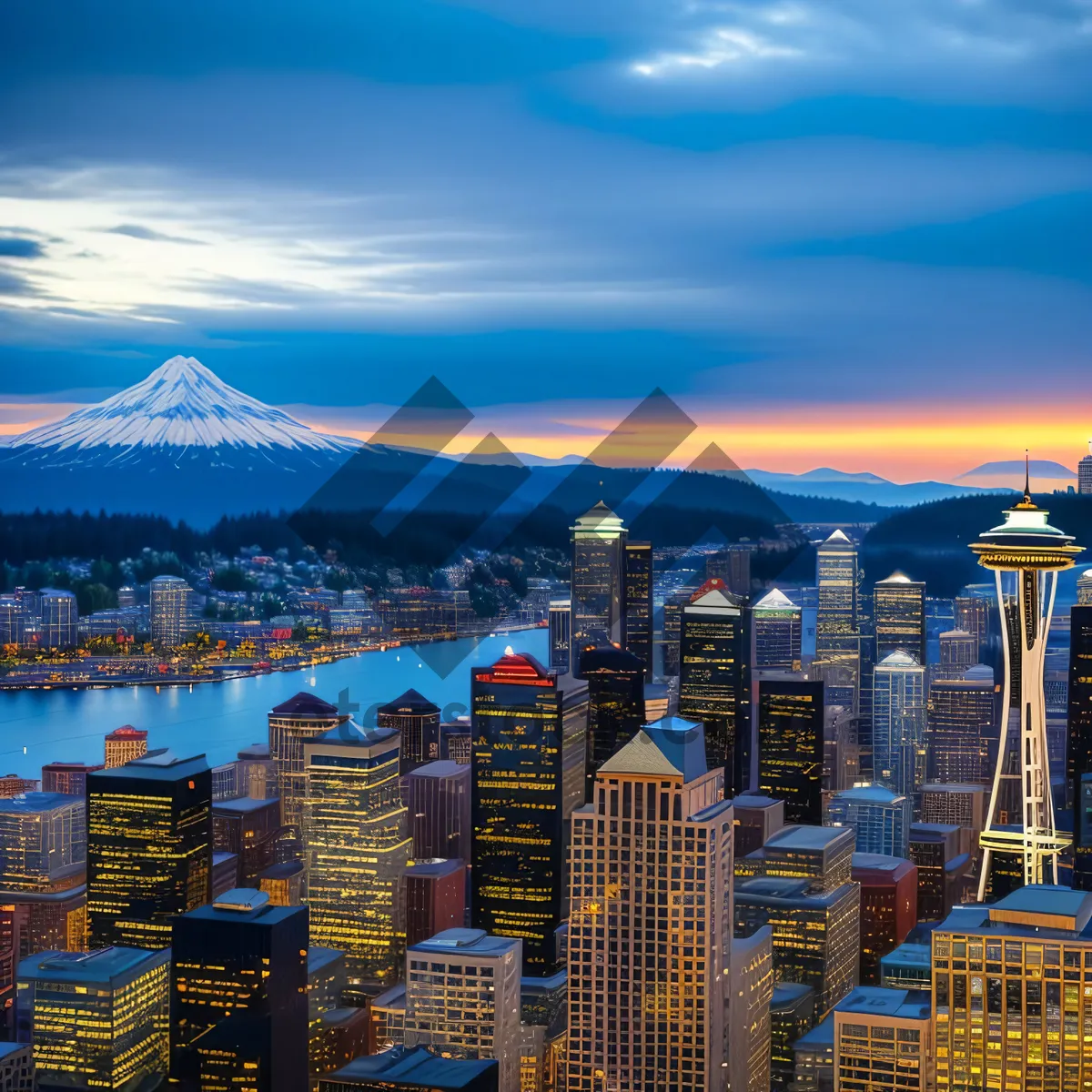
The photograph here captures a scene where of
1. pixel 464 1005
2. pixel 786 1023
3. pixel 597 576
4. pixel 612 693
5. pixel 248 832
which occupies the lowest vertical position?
pixel 786 1023

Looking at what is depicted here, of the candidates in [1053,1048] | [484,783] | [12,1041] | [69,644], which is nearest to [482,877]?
[484,783]

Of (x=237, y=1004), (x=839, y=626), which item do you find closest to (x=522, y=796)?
(x=237, y=1004)

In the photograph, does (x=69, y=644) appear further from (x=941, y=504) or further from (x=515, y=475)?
(x=941, y=504)

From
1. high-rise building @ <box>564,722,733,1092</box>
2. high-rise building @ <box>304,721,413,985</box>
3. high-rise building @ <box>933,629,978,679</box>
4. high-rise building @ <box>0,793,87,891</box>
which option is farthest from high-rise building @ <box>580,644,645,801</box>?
high-rise building @ <box>933,629,978,679</box>

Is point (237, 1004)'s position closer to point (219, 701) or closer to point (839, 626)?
point (219, 701)

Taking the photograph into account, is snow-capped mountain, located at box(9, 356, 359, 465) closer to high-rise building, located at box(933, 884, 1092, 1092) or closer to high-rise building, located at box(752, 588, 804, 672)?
high-rise building, located at box(752, 588, 804, 672)

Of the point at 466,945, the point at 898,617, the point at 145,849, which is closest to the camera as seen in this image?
the point at 466,945
